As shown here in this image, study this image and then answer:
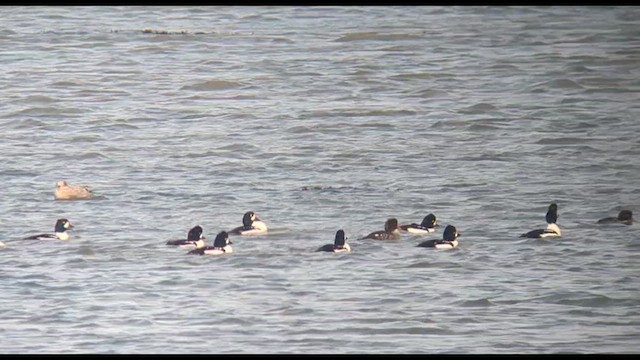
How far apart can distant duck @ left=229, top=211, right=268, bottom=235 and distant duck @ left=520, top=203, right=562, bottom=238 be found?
2.84m

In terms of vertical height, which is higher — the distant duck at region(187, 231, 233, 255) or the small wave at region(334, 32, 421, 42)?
the small wave at region(334, 32, 421, 42)

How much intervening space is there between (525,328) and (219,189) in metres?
7.59

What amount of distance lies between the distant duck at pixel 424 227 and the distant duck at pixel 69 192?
421cm

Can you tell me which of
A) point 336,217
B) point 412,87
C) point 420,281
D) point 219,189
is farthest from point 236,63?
point 420,281

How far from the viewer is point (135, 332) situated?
540 inches

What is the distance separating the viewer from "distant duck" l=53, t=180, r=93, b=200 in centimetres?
1988

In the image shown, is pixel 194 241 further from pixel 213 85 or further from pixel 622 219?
pixel 213 85

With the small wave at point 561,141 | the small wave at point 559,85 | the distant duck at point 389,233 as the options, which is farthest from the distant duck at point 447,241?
the small wave at point 559,85

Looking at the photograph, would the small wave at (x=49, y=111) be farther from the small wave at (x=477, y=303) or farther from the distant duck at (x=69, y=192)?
the small wave at (x=477, y=303)

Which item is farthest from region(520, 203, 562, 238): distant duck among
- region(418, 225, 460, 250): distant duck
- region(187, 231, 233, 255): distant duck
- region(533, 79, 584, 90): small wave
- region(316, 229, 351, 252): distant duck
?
region(533, 79, 584, 90): small wave

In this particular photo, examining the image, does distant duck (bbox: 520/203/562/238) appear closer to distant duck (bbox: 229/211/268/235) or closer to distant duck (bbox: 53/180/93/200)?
distant duck (bbox: 229/211/268/235)

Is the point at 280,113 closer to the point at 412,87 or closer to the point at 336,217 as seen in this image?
the point at 412,87

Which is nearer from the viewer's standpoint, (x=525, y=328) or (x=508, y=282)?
(x=525, y=328)

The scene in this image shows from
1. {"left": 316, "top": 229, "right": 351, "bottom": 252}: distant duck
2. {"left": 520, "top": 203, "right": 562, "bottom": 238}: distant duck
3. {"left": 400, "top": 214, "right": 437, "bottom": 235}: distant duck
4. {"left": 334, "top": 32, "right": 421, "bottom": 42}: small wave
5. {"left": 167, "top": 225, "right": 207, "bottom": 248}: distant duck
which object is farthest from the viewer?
{"left": 334, "top": 32, "right": 421, "bottom": 42}: small wave
